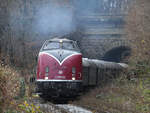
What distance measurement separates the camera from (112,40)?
24.2 meters

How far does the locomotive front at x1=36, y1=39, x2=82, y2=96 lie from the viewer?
1060 cm

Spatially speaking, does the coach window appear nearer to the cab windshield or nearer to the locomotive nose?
the cab windshield

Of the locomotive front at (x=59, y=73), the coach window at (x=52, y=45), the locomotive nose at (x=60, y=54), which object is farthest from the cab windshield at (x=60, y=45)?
the locomotive nose at (x=60, y=54)

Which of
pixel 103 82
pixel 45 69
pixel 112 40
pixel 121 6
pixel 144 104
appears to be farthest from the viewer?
pixel 121 6

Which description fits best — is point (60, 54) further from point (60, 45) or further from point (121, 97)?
point (121, 97)

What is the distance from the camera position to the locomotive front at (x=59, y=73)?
1060cm

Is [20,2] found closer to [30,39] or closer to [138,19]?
[30,39]

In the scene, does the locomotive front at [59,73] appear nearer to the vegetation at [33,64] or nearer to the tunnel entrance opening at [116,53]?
the vegetation at [33,64]

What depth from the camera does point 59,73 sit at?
1069 cm

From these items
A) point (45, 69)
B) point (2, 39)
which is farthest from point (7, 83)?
point (2, 39)

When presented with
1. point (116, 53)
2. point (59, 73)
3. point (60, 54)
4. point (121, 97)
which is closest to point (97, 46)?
point (116, 53)

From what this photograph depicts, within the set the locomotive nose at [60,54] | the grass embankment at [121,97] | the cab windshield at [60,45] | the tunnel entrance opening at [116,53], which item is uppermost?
the cab windshield at [60,45]

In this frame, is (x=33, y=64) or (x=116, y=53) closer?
(x=33, y=64)

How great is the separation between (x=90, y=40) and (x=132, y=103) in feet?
49.3
